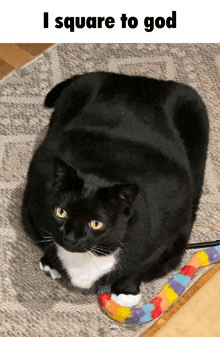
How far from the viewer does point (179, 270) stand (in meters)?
1.39

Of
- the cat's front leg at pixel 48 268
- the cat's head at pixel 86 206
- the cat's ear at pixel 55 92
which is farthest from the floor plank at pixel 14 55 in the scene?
the cat's head at pixel 86 206

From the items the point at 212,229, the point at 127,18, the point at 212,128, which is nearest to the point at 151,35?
the point at 127,18

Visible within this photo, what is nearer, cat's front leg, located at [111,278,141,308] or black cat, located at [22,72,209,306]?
black cat, located at [22,72,209,306]

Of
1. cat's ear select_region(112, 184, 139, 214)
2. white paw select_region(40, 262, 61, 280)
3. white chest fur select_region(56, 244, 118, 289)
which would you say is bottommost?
white paw select_region(40, 262, 61, 280)

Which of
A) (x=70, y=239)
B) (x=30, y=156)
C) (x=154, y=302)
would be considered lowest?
(x=154, y=302)

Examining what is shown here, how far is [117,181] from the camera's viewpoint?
3.50 ft

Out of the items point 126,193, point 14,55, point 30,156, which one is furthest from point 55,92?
point 126,193

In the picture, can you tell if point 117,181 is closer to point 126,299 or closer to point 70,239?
point 70,239

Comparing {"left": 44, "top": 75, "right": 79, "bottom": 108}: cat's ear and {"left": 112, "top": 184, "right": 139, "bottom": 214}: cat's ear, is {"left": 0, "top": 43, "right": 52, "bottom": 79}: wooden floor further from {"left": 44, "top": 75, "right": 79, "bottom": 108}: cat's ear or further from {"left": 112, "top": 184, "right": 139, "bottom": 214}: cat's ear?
{"left": 112, "top": 184, "right": 139, "bottom": 214}: cat's ear

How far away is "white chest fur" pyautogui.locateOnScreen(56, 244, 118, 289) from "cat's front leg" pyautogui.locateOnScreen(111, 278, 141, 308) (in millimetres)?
76

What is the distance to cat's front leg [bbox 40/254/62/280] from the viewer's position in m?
1.31

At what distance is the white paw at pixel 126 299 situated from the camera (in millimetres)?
1273

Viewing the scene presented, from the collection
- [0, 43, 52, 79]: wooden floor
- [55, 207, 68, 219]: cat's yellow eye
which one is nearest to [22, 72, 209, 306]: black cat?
[55, 207, 68, 219]: cat's yellow eye

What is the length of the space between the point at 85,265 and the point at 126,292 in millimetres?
157
